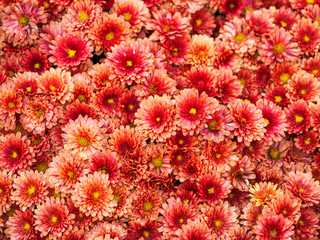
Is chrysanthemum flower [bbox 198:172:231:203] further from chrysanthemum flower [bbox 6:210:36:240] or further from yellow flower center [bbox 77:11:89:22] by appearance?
yellow flower center [bbox 77:11:89:22]

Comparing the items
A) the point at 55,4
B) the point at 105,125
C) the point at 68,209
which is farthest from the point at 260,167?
the point at 55,4

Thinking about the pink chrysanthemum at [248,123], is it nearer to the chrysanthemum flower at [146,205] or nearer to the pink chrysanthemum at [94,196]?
the chrysanthemum flower at [146,205]

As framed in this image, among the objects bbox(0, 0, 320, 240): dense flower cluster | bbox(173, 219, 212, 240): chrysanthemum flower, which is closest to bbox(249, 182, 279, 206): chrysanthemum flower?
bbox(0, 0, 320, 240): dense flower cluster

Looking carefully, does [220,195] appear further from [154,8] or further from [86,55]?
[154,8]

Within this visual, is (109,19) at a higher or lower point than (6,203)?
higher

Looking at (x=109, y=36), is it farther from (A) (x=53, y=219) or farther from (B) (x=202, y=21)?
(A) (x=53, y=219)

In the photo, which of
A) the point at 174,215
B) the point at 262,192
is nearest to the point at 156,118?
the point at 174,215
